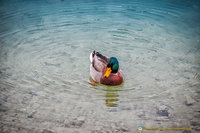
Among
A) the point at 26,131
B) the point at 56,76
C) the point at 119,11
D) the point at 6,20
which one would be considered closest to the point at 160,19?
the point at 119,11

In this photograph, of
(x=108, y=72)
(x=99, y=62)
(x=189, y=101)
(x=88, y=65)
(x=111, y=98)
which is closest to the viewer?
(x=189, y=101)

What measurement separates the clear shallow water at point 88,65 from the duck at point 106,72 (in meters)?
0.17

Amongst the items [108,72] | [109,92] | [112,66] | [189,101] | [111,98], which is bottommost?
[189,101]

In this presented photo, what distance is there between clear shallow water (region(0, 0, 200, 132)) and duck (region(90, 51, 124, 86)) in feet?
0.56

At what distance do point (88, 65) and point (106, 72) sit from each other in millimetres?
1102

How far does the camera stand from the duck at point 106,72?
200 inches

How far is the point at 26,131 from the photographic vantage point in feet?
12.1

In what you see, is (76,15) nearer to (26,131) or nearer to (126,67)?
(126,67)

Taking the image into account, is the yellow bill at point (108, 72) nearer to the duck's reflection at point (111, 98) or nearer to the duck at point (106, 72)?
the duck at point (106, 72)

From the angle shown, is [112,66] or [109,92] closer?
[109,92]

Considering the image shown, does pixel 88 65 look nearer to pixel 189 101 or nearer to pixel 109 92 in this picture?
pixel 109 92

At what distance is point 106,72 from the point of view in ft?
16.7

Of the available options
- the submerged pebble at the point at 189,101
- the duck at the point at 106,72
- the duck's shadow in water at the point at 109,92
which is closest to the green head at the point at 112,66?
the duck at the point at 106,72

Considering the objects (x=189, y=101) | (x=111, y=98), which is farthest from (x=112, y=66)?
(x=189, y=101)
